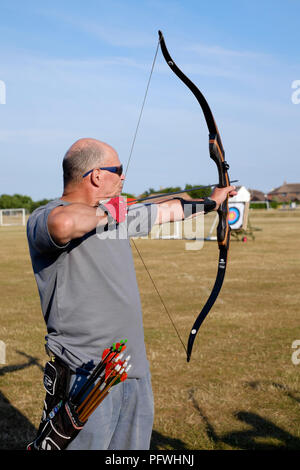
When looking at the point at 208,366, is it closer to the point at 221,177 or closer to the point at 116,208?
the point at 221,177

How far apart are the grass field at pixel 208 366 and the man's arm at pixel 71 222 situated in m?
2.28

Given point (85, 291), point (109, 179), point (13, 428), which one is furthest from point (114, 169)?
point (13, 428)

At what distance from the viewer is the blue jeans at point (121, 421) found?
195cm

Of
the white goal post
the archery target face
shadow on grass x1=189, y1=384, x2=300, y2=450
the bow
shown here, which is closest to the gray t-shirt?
the bow

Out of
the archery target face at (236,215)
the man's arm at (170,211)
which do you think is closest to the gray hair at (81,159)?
the man's arm at (170,211)

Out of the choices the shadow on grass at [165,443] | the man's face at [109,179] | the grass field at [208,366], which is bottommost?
the shadow on grass at [165,443]

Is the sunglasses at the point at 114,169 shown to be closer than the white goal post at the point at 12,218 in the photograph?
Yes

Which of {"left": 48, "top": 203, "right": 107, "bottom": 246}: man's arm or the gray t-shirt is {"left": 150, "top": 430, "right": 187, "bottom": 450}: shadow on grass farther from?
{"left": 48, "top": 203, "right": 107, "bottom": 246}: man's arm

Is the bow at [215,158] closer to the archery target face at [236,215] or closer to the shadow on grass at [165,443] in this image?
the shadow on grass at [165,443]

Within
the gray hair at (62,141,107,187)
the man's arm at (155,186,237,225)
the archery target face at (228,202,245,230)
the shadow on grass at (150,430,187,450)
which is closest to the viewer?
the gray hair at (62,141,107,187)

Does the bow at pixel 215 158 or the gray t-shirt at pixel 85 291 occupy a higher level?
the bow at pixel 215 158

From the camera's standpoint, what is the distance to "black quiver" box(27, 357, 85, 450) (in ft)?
6.33

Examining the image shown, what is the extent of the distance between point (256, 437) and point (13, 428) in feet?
6.01

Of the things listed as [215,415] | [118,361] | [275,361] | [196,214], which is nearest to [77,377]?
[118,361]
